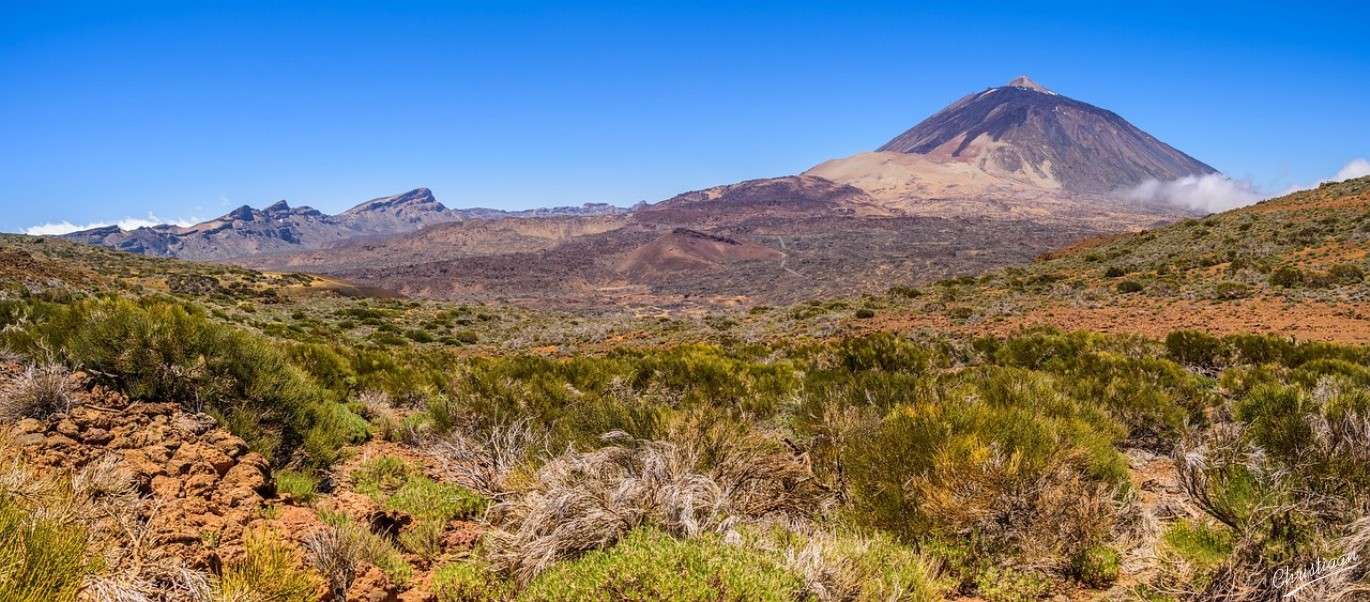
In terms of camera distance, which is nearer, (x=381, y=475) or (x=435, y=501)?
(x=435, y=501)

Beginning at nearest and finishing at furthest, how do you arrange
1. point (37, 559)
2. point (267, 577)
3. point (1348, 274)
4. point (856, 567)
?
point (37, 559) < point (267, 577) < point (856, 567) < point (1348, 274)

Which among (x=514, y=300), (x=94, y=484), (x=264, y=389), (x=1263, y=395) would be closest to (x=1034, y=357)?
(x=1263, y=395)

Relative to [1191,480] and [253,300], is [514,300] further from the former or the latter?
[1191,480]

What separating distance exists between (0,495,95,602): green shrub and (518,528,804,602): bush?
1477 millimetres

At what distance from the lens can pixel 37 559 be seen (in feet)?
5.84

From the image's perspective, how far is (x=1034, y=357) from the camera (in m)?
10.9

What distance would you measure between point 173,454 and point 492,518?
1847 millimetres

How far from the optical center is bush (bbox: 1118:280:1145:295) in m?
21.2

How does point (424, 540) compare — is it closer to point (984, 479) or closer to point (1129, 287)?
point (984, 479)

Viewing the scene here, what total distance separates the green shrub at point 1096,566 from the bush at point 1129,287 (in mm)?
21627

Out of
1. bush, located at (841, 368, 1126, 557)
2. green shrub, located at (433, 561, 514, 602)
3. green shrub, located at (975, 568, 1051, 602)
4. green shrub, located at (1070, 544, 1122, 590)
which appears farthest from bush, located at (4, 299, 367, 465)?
green shrub, located at (1070, 544, 1122, 590)

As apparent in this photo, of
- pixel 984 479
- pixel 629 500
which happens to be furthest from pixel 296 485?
pixel 984 479

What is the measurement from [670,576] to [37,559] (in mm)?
1997

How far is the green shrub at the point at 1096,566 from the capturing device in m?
3.39
